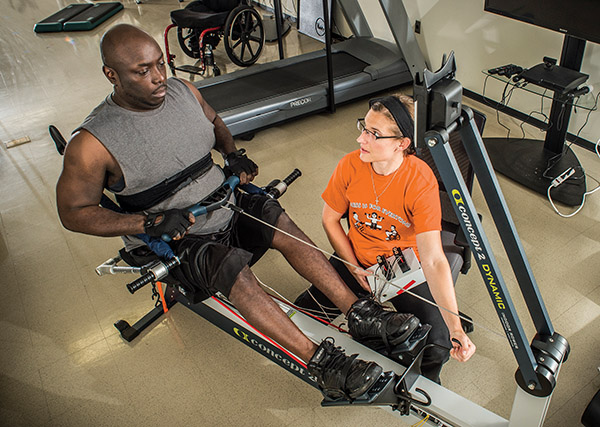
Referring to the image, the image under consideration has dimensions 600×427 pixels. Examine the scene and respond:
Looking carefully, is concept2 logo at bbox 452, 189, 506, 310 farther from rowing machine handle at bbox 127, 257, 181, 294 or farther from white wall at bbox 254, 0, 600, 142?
white wall at bbox 254, 0, 600, 142

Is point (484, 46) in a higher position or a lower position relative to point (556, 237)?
higher

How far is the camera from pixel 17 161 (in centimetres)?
431

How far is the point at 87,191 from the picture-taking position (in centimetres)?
192

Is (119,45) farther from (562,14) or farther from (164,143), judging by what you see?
(562,14)

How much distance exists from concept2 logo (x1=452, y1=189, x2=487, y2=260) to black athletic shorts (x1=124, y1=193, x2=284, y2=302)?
37.7 inches

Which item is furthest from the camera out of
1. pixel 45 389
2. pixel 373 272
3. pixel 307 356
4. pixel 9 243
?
pixel 9 243

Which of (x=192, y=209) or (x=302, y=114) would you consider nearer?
(x=192, y=209)

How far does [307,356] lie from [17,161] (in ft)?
11.4

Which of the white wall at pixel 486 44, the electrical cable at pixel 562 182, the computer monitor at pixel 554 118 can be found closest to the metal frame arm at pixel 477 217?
the electrical cable at pixel 562 182

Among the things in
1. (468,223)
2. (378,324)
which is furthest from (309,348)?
(468,223)

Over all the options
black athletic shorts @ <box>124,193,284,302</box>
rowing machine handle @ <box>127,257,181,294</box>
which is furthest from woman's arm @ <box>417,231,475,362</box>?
rowing machine handle @ <box>127,257,181,294</box>

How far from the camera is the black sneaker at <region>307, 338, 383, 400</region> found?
1.77m

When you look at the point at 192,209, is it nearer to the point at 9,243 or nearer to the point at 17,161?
the point at 9,243

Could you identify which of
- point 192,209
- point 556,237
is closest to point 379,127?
point 192,209
